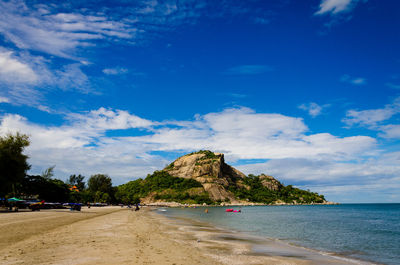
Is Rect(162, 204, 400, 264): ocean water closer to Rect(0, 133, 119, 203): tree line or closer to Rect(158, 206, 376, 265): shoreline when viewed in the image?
Rect(158, 206, 376, 265): shoreline

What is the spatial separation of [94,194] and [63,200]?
137 ft

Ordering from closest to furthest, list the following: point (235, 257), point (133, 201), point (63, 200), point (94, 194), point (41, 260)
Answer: point (41, 260) → point (235, 257) → point (63, 200) → point (94, 194) → point (133, 201)

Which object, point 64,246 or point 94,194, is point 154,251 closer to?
point 64,246

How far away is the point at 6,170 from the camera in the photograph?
168ft

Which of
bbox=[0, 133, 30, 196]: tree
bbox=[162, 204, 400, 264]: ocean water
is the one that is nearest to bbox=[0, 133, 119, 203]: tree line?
bbox=[0, 133, 30, 196]: tree

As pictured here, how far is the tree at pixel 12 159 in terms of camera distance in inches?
1999

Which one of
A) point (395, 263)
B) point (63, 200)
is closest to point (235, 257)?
point (395, 263)

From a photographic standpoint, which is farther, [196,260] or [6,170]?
[6,170]

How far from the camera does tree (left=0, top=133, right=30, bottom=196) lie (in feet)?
167

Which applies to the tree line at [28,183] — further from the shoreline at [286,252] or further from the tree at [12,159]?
the shoreline at [286,252]

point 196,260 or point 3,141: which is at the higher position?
point 3,141

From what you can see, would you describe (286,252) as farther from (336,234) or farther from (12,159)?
(12,159)

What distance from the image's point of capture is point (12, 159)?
169ft

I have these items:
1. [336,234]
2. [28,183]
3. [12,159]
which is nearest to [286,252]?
[336,234]
